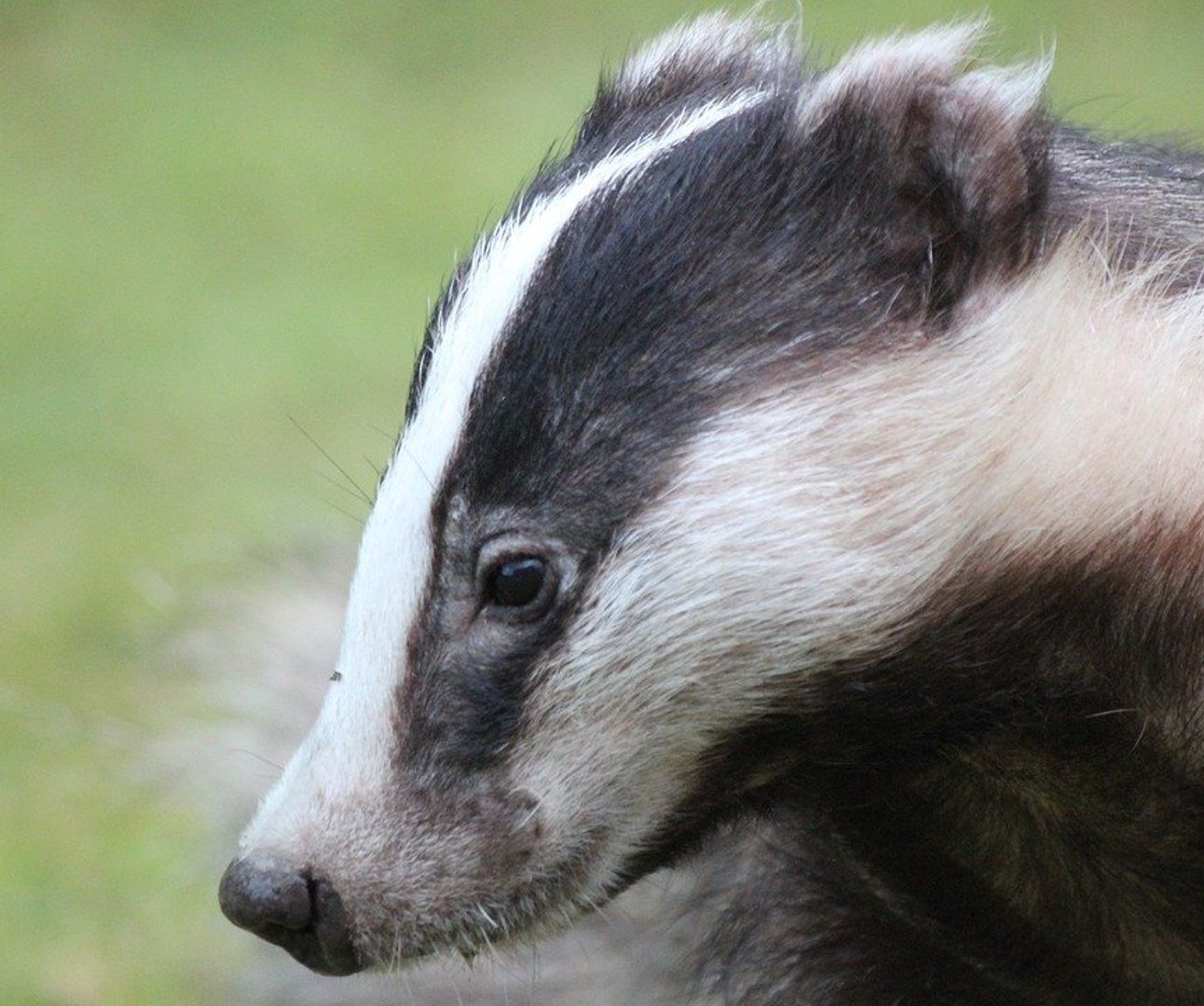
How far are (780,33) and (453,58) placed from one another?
5324 millimetres

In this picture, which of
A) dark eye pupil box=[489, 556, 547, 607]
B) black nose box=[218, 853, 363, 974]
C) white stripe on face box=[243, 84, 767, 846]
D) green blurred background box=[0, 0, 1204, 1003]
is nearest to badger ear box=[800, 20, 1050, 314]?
white stripe on face box=[243, 84, 767, 846]

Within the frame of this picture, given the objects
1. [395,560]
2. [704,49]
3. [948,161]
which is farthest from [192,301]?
[948,161]

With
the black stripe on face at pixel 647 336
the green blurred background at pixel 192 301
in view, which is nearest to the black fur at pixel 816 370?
the black stripe on face at pixel 647 336

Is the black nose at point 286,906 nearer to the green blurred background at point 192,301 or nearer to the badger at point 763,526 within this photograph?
the badger at point 763,526

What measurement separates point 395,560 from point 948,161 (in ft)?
1.92

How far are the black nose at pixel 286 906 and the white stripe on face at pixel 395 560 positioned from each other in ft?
0.10

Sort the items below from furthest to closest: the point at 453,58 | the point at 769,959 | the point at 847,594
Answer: the point at 453,58, the point at 769,959, the point at 847,594

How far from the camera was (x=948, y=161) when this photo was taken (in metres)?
1.96

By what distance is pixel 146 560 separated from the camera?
460 centimetres

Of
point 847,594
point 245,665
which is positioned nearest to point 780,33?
point 847,594

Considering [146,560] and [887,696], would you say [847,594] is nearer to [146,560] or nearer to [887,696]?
[887,696]

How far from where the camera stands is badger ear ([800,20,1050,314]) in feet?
6.39

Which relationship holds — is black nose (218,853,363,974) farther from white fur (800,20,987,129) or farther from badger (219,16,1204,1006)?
white fur (800,20,987,129)

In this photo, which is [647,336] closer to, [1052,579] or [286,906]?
[1052,579]
